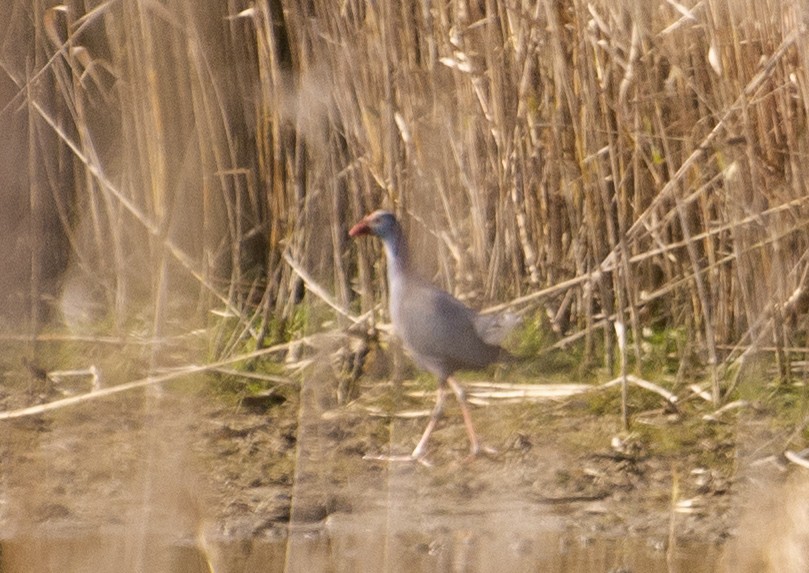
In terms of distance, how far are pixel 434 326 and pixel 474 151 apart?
59 cm

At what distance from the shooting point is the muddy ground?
3.36 metres

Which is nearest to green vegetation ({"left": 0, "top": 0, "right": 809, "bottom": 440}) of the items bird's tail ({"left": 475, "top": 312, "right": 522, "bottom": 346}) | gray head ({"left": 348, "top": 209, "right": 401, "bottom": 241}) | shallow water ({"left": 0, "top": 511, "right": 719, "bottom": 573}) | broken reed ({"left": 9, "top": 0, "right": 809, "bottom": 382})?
broken reed ({"left": 9, "top": 0, "right": 809, "bottom": 382})

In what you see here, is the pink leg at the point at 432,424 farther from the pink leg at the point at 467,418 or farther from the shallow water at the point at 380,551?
the shallow water at the point at 380,551

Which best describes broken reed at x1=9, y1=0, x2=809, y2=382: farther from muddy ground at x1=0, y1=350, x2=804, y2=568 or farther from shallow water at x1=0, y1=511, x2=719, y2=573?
shallow water at x1=0, y1=511, x2=719, y2=573

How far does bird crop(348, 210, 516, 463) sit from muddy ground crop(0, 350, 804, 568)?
0.50ft

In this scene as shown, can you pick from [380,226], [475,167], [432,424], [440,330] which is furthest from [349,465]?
[475,167]

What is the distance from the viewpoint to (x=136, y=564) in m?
3.10

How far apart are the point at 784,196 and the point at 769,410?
58 cm

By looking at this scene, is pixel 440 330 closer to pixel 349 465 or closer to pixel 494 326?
pixel 494 326

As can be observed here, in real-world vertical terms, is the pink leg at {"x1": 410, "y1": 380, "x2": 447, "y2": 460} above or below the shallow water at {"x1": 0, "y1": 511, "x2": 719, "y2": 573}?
above

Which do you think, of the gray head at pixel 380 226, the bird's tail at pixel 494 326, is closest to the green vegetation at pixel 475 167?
the gray head at pixel 380 226

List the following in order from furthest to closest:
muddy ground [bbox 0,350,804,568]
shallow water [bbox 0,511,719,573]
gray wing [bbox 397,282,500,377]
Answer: gray wing [bbox 397,282,500,377] < muddy ground [bbox 0,350,804,568] < shallow water [bbox 0,511,719,573]

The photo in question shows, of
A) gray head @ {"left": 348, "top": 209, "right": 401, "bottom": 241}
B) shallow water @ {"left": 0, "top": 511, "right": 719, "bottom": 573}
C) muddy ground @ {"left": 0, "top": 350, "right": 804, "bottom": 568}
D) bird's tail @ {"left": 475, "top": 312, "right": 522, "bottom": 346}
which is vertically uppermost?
gray head @ {"left": 348, "top": 209, "right": 401, "bottom": 241}

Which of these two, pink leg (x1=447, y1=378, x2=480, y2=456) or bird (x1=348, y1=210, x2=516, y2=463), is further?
pink leg (x1=447, y1=378, x2=480, y2=456)
